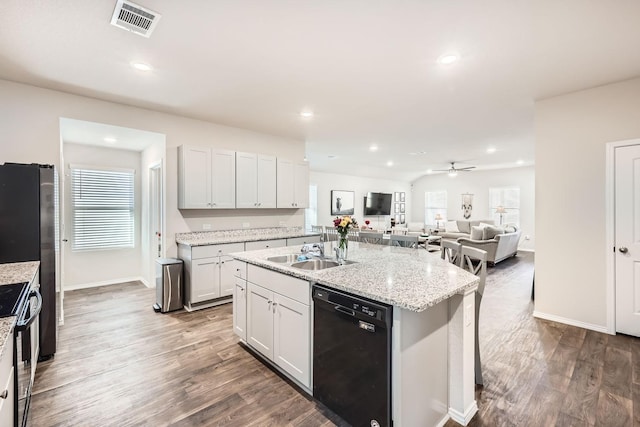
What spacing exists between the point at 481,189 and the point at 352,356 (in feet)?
35.0

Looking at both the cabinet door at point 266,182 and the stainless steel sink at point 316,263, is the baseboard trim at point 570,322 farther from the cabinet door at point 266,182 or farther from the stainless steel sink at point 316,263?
the cabinet door at point 266,182

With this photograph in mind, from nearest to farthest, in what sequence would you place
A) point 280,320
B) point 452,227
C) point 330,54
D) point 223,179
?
point 280,320, point 330,54, point 223,179, point 452,227

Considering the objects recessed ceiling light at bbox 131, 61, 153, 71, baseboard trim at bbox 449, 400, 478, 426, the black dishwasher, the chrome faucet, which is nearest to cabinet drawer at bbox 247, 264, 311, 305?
the black dishwasher

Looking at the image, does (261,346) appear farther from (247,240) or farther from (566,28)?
(566,28)

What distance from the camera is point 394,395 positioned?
154 cm

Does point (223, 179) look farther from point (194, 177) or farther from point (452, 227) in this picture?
point (452, 227)

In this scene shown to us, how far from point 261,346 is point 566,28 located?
3.53 m

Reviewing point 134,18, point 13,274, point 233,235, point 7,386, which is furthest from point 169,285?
point 134,18

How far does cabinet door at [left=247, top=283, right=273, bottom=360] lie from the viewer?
8.09 feet

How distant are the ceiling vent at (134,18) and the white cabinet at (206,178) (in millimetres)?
2072

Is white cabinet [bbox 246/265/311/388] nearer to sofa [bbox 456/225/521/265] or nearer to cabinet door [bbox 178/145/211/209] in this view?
cabinet door [bbox 178/145/211/209]

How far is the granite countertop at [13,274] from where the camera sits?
1230mm

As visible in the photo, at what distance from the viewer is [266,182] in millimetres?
5012

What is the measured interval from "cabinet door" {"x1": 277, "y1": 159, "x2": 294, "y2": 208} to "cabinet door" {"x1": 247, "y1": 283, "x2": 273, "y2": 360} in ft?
8.77
